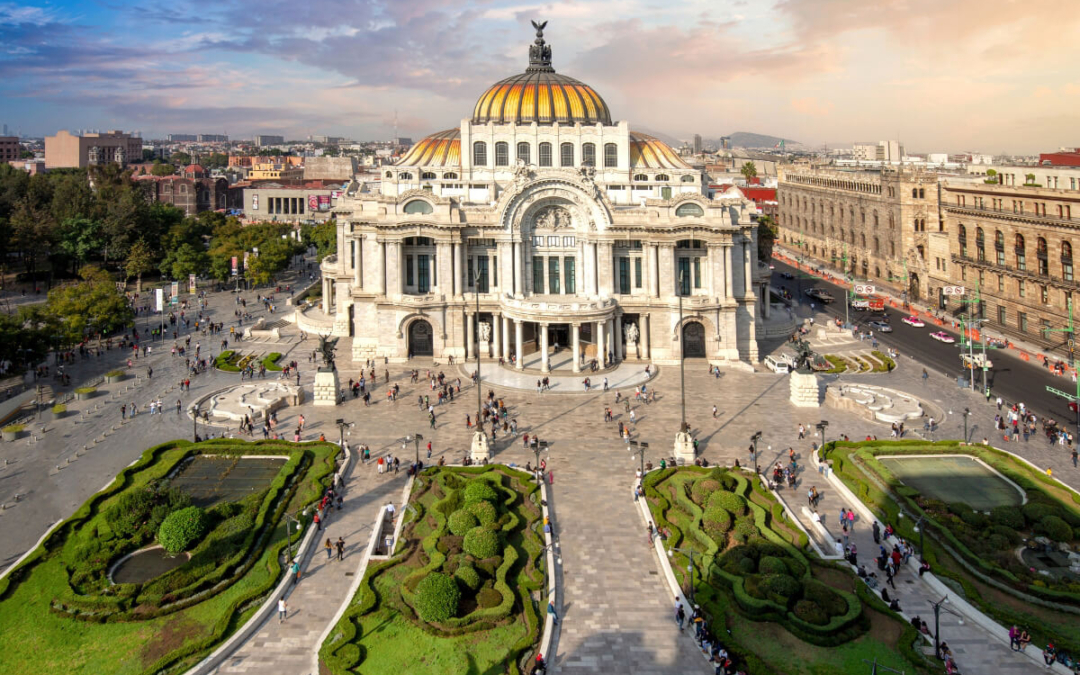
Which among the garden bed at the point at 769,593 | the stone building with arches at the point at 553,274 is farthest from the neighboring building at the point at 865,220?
the garden bed at the point at 769,593

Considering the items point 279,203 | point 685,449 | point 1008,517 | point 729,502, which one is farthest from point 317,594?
point 279,203

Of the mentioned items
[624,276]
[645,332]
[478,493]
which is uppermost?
[624,276]

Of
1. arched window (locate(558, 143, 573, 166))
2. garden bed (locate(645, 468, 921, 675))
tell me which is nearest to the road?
garden bed (locate(645, 468, 921, 675))

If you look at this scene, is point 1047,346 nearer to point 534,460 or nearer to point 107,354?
point 534,460

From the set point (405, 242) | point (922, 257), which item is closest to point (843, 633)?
point (405, 242)

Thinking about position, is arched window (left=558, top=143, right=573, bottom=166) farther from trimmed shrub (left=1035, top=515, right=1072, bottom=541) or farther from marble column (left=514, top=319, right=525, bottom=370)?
trimmed shrub (left=1035, top=515, right=1072, bottom=541)

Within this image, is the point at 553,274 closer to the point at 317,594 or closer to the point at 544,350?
the point at 544,350
